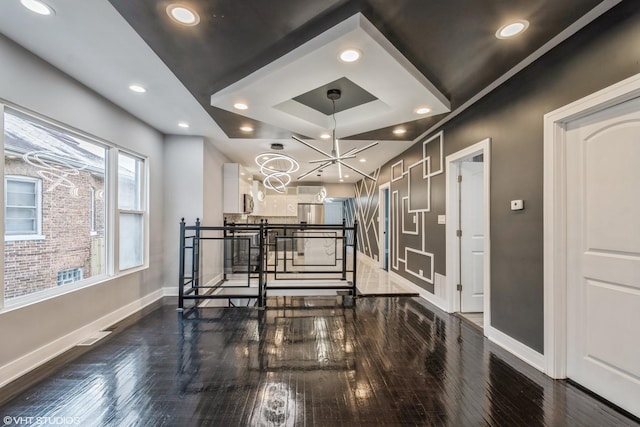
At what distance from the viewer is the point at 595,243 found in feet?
6.50

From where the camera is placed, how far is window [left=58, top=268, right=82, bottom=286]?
2.70 m

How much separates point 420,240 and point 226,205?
12.8 feet

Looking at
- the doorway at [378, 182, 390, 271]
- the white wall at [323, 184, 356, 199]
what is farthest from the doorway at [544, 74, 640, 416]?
the white wall at [323, 184, 356, 199]

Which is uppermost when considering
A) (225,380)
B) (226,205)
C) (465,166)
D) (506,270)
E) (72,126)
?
(72,126)

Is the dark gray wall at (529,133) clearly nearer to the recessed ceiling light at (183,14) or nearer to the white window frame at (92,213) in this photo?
the recessed ceiling light at (183,14)

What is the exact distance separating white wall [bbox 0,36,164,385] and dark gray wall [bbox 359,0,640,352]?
4.25 metres

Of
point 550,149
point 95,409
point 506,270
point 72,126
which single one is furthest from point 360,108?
point 95,409

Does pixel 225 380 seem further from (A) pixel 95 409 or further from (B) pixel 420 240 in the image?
(B) pixel 420 240

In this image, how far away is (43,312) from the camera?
243 centimetres

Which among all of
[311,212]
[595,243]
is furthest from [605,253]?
[311,212]

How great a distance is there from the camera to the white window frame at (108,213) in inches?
86.0

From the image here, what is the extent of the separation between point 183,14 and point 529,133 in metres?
2.87

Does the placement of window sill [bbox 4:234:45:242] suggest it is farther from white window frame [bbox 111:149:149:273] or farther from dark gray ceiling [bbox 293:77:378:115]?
dark gray ceiling [bbox 293:77:378:115]

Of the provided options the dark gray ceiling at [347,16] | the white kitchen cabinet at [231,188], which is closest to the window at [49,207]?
the dark gray ceiling at [347,16]
